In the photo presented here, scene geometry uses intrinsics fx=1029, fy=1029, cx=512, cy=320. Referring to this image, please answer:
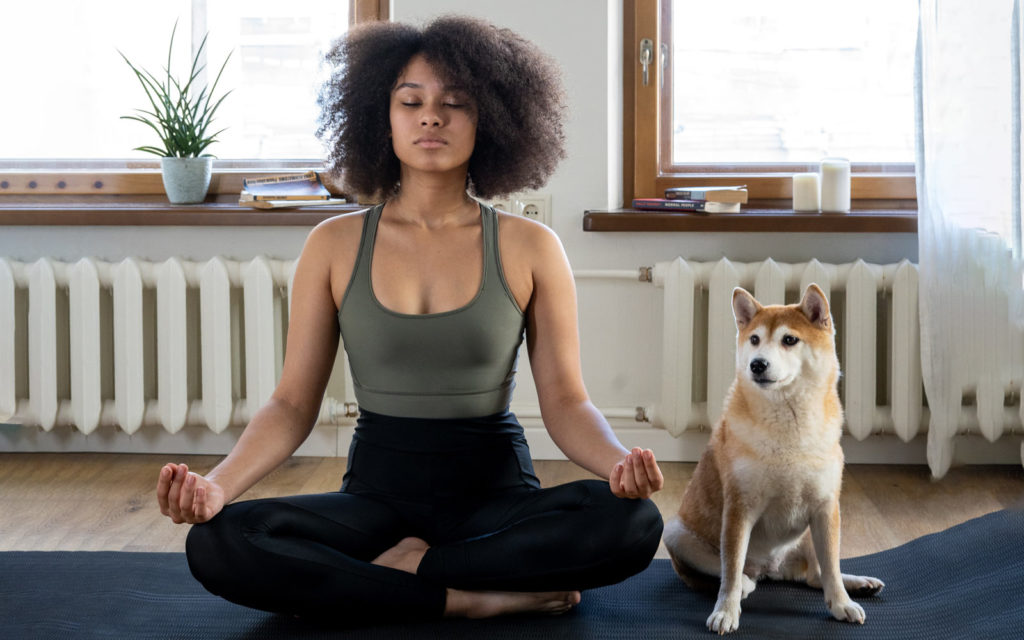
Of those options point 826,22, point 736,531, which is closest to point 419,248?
point 736,531

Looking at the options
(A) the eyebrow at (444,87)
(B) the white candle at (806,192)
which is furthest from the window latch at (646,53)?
(A) the eyebrow at (444,87)

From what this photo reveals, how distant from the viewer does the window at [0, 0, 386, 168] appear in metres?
2.93

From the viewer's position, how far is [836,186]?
267cm

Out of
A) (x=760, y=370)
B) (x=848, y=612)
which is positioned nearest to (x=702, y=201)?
(x=760, y=370)

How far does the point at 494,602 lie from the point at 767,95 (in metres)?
Result: 1.82

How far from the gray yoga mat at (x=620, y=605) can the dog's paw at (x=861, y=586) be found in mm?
18

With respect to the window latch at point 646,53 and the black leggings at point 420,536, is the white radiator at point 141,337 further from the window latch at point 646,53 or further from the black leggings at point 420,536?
the black leggings at point 420,536

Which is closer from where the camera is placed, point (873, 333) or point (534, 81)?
point (534, 81)

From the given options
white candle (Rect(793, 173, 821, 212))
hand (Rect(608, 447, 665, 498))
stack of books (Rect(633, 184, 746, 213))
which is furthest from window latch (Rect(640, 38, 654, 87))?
hand (Rect(608, 447, 665, 498))

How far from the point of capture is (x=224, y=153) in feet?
9.84

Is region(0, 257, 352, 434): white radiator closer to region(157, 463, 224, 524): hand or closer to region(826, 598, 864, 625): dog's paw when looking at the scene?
region(157, 463, 224, 524): hand

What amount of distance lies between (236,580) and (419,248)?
59 centimetres

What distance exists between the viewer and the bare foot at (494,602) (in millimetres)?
1517

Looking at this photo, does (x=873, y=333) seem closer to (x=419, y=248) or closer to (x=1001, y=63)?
(x=1001, y=63)
